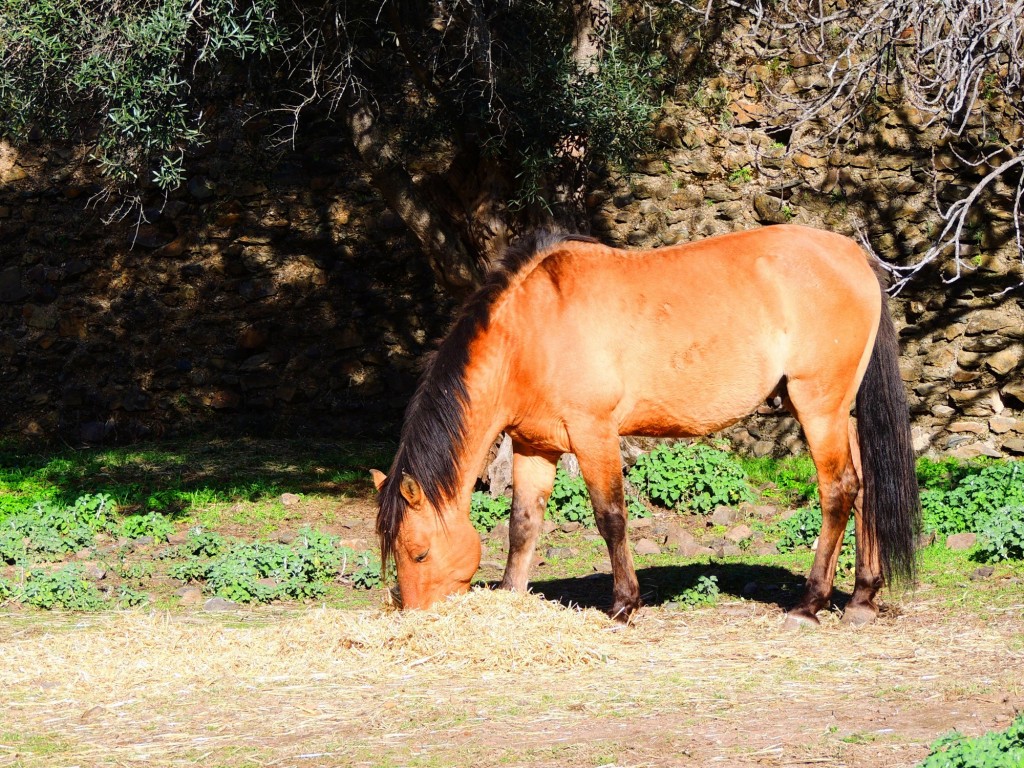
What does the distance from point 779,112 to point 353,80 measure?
12.7 ft

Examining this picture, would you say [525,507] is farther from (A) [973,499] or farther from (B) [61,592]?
(A) [973,499]

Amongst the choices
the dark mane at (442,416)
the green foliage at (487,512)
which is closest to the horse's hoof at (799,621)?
the dark mane at (442,416)

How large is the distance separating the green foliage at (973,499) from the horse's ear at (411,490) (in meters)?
3.90

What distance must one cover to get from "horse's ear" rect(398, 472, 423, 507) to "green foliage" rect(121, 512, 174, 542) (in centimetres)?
332

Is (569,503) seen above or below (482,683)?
below

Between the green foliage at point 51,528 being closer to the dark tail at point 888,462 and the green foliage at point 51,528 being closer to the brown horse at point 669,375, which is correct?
the brown horse at point 669,375

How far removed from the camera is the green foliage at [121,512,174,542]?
26.0 ft

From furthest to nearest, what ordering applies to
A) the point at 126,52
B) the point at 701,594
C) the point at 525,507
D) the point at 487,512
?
1. the point at 487,512
2. the point at 126,52
3. the point at 701,594
4. the point at 525,507

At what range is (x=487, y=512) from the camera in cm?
849

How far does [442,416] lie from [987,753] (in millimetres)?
3055

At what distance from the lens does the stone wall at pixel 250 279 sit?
1026cm

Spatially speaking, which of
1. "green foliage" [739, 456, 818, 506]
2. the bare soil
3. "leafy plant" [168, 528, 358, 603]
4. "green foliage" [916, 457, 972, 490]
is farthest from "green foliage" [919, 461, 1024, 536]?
"leafy plant" [168, 528, 358, 603]

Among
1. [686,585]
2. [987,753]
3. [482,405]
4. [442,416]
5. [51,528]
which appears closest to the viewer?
[987,753]

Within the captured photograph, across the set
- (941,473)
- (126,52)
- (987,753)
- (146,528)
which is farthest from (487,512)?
(987,753)
